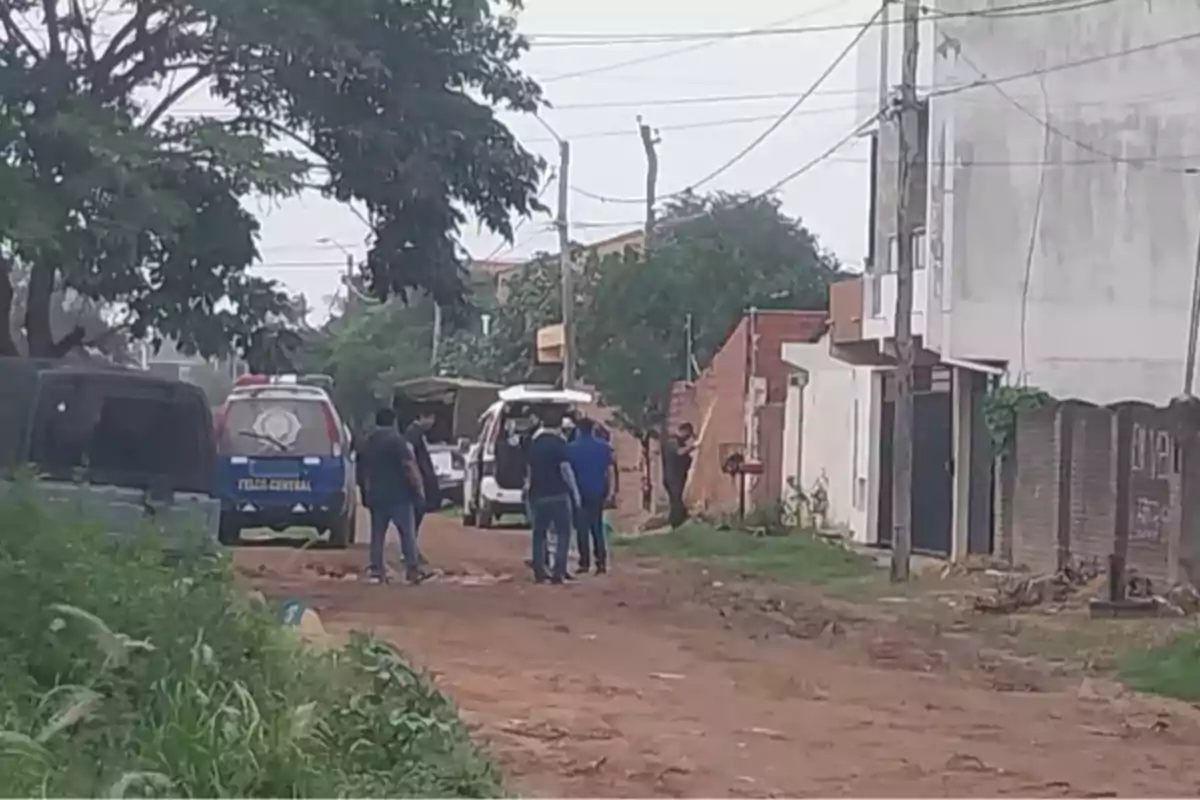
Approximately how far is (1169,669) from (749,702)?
3.42m

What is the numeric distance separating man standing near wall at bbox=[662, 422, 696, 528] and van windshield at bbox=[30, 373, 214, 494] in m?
16.7

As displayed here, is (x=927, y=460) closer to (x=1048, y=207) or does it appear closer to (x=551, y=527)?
(x=1048, y=207)

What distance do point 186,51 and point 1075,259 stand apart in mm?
13222

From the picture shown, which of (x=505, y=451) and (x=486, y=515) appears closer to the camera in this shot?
(x=505, y=451)

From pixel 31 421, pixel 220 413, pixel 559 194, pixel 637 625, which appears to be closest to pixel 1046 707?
pixel 637 625

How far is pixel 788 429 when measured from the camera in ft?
119

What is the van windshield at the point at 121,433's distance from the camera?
1598cm

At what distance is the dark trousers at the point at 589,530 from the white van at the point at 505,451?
347 inches

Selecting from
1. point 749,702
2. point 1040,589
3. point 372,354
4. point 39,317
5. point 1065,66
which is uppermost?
point 1065,66

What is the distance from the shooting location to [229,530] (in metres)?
27.3

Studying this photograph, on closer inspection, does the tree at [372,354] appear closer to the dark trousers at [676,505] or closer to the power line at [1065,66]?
the dark trousers at [676,505]

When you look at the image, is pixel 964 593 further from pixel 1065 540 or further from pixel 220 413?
pixel 220 413

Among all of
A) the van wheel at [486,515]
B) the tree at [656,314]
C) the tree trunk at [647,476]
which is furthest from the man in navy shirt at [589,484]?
the tree at [656,314]

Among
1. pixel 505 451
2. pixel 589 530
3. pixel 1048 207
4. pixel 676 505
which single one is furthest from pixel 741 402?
pixel 589 530
